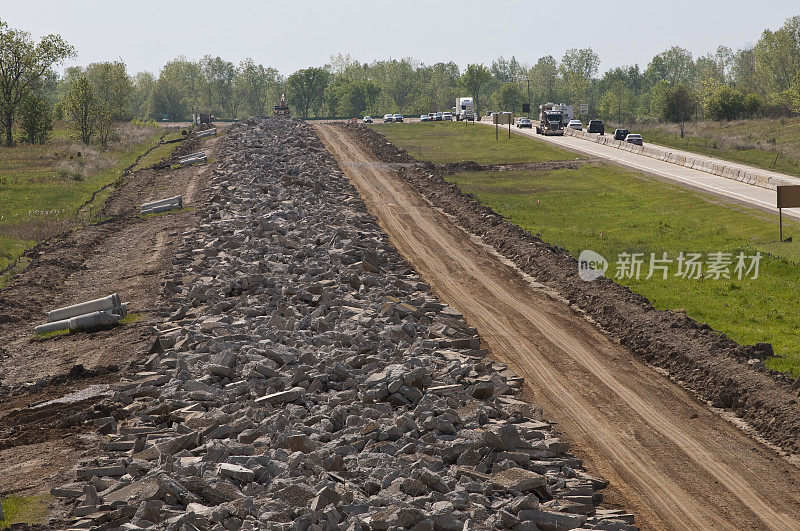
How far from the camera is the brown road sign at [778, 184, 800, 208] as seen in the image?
35.4 meters

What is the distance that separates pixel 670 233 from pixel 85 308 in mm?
30694

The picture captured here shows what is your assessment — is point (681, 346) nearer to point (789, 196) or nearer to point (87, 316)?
point (789, 196)

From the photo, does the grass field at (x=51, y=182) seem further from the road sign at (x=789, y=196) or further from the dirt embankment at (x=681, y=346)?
the road sign at (x=789, y=196)

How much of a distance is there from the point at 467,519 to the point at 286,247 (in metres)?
23.3

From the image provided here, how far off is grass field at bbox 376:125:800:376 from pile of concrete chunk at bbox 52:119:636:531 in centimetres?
A: 1032

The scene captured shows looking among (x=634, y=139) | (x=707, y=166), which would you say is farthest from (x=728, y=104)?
(x=707, y=166)

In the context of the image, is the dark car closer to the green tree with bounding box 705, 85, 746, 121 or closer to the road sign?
the green tree with bounding box 705, 85, 746, 121

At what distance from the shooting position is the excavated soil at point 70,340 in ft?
58.5

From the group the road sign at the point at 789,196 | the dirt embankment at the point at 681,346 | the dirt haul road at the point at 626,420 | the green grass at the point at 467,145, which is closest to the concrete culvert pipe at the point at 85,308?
the dirt haul road at the point at 626,420

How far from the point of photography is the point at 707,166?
64.7 meters

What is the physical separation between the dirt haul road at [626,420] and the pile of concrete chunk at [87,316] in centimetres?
1300

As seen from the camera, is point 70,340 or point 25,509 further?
point 70,340

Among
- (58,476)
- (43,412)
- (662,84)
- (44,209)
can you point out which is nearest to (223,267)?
(43,412)

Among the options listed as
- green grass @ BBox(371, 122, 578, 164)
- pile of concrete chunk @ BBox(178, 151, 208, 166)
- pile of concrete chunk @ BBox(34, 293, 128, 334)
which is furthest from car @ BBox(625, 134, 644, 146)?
pile of concrete chunk @ BBox(34, 293, 128, 334)
